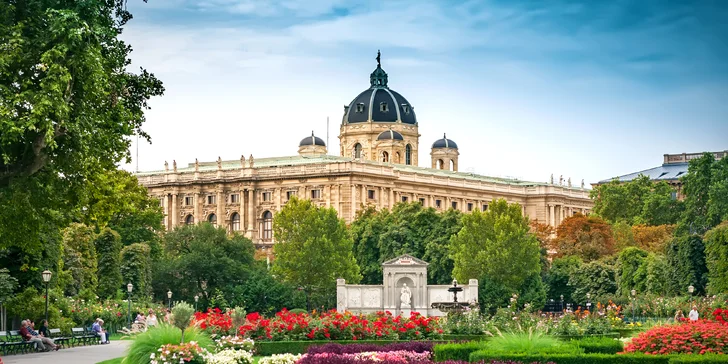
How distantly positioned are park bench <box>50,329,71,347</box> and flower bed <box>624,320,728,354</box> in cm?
→ 2168

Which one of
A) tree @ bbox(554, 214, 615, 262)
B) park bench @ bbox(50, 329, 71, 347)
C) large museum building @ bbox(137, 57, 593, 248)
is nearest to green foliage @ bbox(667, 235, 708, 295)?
tree @ bbox(554, 214, 615, 262)

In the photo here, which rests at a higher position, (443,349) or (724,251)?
(724,251)

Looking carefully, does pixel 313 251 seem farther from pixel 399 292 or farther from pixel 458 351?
pixel 458 351

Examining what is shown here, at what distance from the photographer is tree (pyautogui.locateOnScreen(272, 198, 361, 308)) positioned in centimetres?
9044

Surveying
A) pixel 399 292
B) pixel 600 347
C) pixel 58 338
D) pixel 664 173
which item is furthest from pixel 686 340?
pixel 664 173

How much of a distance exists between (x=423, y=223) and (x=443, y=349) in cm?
6889

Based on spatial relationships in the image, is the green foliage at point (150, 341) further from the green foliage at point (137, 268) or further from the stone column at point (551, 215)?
the stone column at point (551, 215)

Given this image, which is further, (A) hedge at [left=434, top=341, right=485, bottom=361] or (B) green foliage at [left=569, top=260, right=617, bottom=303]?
(B) green foliage at [left=569, top=260, right=617, bottom=303]

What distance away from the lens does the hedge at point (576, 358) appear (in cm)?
3181

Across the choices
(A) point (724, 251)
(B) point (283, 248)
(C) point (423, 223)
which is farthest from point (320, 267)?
(A) point (724, 251)

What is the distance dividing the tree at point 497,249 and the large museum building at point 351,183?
147ft

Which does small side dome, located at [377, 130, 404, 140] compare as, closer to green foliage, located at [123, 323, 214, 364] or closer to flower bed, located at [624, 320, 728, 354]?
flower bed, located at [624, 320, 728, 354]

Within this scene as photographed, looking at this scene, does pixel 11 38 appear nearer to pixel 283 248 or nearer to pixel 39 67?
pixel 39 67

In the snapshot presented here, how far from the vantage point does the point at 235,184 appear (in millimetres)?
143875
